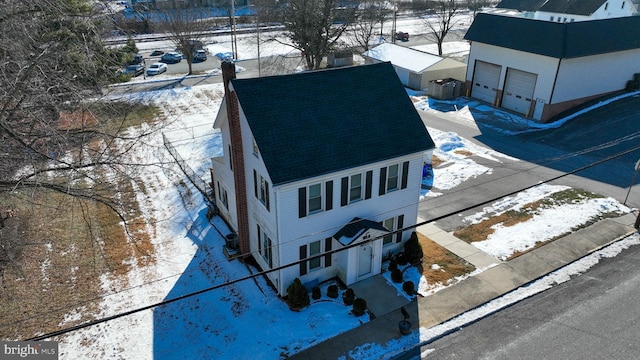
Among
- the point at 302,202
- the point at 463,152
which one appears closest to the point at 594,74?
the point at 463,152

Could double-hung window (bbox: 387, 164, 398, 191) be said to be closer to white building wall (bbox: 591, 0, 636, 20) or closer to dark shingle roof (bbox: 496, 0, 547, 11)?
white building wall (bbox: 591, 0, 636, 20)

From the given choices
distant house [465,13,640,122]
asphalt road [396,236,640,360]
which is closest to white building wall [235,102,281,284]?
asphalt road [396,236,640,360]

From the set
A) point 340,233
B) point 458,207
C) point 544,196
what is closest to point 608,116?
point 544,196

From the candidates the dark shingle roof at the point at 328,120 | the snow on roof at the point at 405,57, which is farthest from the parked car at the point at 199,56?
the dark shingle roof at the point at 328,120

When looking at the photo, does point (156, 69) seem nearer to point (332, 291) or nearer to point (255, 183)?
point (255, 183)

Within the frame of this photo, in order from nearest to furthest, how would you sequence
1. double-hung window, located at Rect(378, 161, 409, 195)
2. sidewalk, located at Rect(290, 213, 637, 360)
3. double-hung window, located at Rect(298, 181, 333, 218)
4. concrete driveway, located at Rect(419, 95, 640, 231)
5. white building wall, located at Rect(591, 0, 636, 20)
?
sidewalk, located at Rect(290, 213, 637, 360)
double-hung window, located at Rect(298, 181, 333, 218)
double-hung window, located at Rect(378, 161, 409, 195)
concrete driveway, located at Rect(419, 95, 640, 231)
white building wall, located at Rect(591, 0, 636, 20)

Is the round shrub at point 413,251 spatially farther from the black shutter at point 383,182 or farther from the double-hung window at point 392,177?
the black shutter at point 383,182

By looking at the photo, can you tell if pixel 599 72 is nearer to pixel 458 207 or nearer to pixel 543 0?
pixel 458 207
